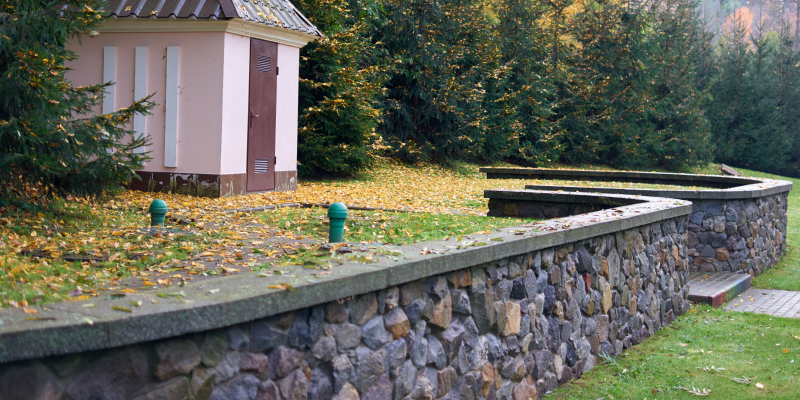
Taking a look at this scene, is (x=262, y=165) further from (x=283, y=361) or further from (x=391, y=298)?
(x=283, y=361)

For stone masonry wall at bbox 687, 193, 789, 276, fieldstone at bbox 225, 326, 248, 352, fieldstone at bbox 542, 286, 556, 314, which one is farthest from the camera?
stone masonry wall at bbox 687, 193, 789, 276

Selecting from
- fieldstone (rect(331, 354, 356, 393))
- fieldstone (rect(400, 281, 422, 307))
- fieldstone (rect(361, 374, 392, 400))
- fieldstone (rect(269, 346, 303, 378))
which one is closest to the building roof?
fieldstone (rect(400, 281, 422, 307))

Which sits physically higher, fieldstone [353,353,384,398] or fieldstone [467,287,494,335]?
fieldstone [467,287,494,335]

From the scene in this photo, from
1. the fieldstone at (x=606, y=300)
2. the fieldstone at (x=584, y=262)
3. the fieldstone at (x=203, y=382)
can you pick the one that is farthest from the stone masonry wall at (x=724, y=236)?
the fieldstone at (x=203, y=382)

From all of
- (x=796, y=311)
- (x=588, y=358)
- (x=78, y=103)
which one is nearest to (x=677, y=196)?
(x=796, y=311)

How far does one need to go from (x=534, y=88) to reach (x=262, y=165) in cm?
1628

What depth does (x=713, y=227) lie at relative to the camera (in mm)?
10352

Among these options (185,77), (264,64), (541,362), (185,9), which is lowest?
(541,362)

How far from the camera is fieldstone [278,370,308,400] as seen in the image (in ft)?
9.84

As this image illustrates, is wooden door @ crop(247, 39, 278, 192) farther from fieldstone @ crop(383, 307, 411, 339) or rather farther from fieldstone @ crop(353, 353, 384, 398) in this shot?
fieldstone @ crop(353, 353, 384, 398)

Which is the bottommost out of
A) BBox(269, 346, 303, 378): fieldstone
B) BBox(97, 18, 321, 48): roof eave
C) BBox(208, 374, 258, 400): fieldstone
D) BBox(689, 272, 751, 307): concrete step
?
BBox(689, 272, 751, 307): concrete step

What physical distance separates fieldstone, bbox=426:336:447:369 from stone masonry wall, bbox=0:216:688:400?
11 mm

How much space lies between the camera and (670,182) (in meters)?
15.2

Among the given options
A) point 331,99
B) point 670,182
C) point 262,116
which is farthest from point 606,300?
point 331,99
